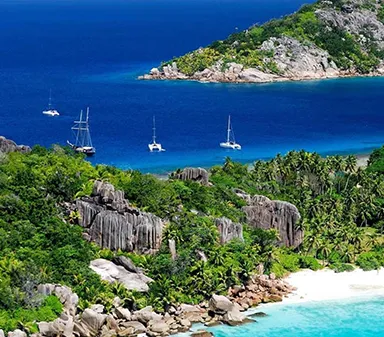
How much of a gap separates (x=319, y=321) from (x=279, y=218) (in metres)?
14.8

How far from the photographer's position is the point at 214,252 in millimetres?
68500

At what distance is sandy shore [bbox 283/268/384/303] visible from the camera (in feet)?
222

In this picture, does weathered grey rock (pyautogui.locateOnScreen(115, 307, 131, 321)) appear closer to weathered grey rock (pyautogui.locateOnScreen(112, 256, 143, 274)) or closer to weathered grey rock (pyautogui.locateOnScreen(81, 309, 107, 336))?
weathered grey rock (pyautogui.locateOnScreen(81, 309, 107, 336))

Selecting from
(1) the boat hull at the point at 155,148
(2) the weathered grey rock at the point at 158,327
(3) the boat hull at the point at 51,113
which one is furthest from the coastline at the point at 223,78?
(2) the weathered grey rock at the point at 158,327

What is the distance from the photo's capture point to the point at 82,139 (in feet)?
412

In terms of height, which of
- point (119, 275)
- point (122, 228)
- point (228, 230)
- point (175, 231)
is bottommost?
point (119, 275)

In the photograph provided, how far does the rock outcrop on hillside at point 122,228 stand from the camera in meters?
68.5

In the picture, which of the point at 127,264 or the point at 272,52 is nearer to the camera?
the point at 127,264

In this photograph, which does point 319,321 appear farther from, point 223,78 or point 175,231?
point 223,78

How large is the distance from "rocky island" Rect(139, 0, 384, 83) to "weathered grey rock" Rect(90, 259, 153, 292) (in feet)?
387

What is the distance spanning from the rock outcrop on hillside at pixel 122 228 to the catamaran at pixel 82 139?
155 ft

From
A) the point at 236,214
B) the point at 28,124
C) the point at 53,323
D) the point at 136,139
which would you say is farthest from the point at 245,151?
the point at 53,323

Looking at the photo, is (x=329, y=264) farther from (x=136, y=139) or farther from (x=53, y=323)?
(x=136, y=139)

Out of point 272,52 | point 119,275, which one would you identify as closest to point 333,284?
point 119,275
